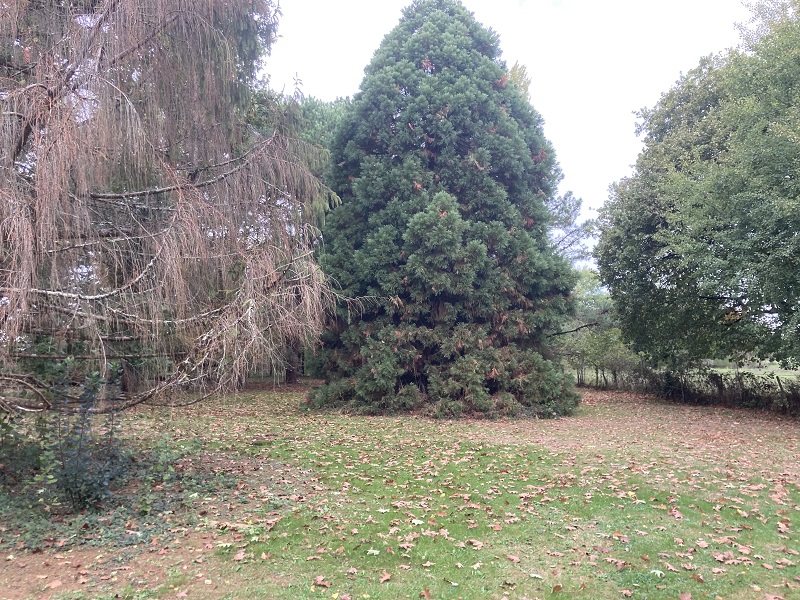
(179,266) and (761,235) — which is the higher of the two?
(761,235)

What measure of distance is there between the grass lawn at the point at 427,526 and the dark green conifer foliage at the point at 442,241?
3.52 metres

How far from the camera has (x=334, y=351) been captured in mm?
12750

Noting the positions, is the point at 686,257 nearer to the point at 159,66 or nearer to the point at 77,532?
the point at 159,66

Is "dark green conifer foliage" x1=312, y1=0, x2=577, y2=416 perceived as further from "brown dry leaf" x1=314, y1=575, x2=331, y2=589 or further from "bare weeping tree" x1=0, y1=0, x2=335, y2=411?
"brown dry leaf" x1=314, y1=575, x2=331, y2=589

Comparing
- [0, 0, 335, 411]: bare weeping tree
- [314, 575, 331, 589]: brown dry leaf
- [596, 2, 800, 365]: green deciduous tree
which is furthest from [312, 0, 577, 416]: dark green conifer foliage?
[314, 575, 331, 589]: brown dry leaf

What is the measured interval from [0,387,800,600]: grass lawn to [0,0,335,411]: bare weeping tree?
1247 mm

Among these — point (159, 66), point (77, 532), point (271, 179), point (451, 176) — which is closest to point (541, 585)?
point (77, 532)

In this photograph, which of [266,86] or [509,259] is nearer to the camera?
[266,86]

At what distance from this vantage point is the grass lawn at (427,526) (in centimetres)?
378

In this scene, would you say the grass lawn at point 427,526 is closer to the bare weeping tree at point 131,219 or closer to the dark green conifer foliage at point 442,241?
the bare weeping tree at point 131,219

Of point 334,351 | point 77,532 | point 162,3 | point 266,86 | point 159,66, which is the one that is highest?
point 266,86

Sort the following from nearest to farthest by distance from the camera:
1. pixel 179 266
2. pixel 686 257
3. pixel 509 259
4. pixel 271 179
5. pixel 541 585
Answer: pixel 541 585 → pixel 179 266 → pixel 271 179 → pixel 686 257 → pixel 509 259

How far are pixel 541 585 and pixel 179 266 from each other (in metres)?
3.90

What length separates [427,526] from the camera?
4883 millimetres
